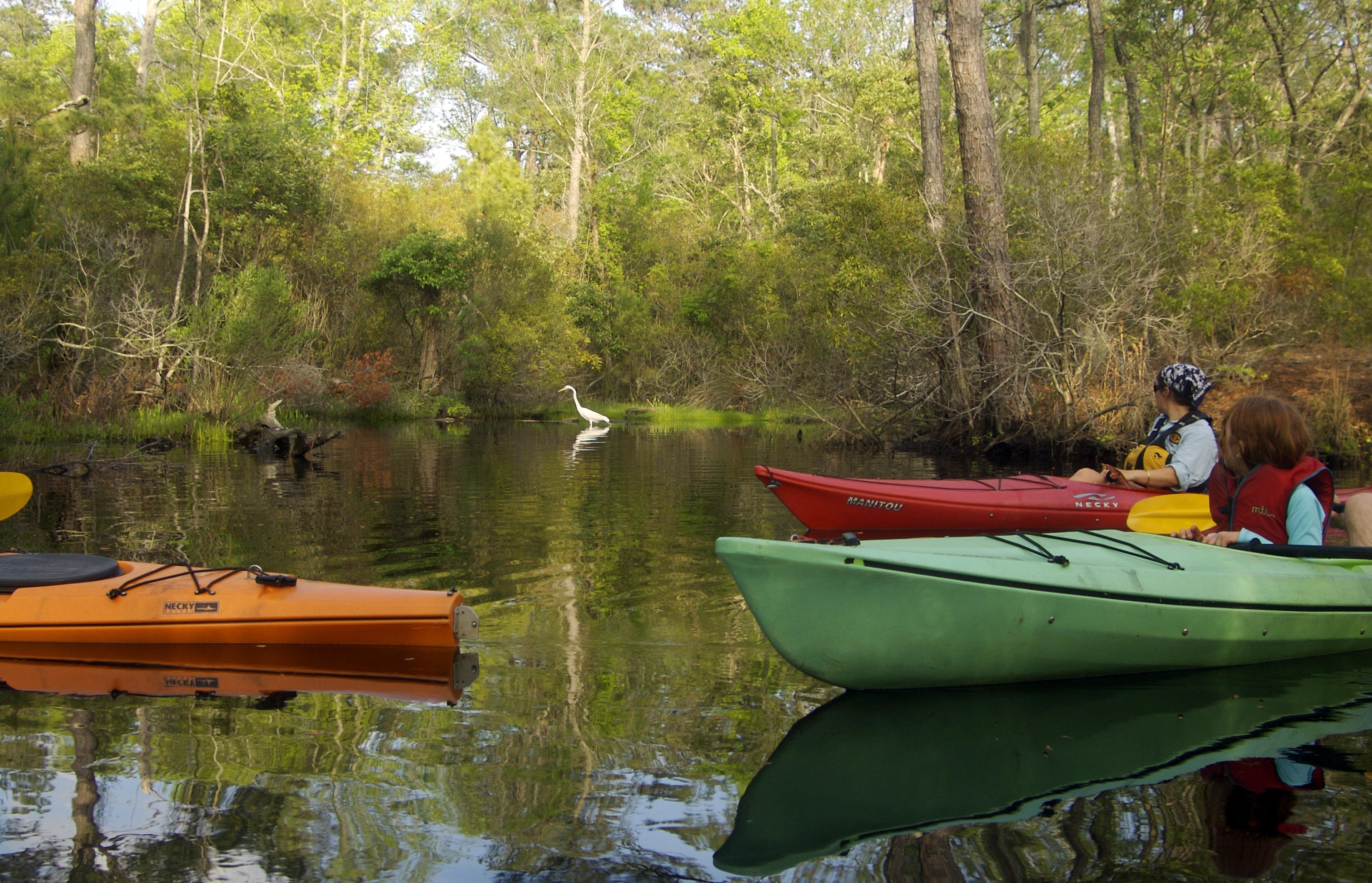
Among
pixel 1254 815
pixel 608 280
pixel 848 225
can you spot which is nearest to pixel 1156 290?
pixel 848 225

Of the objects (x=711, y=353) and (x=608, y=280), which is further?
(x=608, y=280)

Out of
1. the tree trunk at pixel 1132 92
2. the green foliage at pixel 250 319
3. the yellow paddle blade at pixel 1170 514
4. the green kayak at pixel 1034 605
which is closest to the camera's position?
the green kayak at pixel 1034 605

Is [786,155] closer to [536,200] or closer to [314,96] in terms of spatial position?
[536,200]

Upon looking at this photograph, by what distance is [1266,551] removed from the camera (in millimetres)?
4504

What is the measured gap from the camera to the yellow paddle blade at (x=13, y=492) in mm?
6266

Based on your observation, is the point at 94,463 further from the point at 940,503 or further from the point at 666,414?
the point at 666,414

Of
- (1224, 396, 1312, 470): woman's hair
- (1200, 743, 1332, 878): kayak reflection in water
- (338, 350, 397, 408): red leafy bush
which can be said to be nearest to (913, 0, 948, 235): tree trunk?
(1224, 396, 1312, 470): woman's hair

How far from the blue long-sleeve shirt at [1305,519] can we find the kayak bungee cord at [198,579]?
403 cm

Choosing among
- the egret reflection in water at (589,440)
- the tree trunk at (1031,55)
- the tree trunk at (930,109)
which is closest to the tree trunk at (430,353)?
the egret reflection in water at (589,440)

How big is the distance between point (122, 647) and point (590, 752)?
2300 mm

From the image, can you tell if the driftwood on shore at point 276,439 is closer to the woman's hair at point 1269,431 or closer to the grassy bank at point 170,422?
the grassy bank at point 170,422

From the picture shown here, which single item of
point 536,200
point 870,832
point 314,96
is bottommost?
point 870,832

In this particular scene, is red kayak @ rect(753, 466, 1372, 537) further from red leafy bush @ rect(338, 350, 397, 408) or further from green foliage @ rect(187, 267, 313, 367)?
red leafy bush @ rect(338, 350, 397, 408)

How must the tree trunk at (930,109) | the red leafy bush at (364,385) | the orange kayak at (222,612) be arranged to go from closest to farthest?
the orange kayak at (222,612), the tree trunk at (930,109), the red leafy bush at (364,385)
